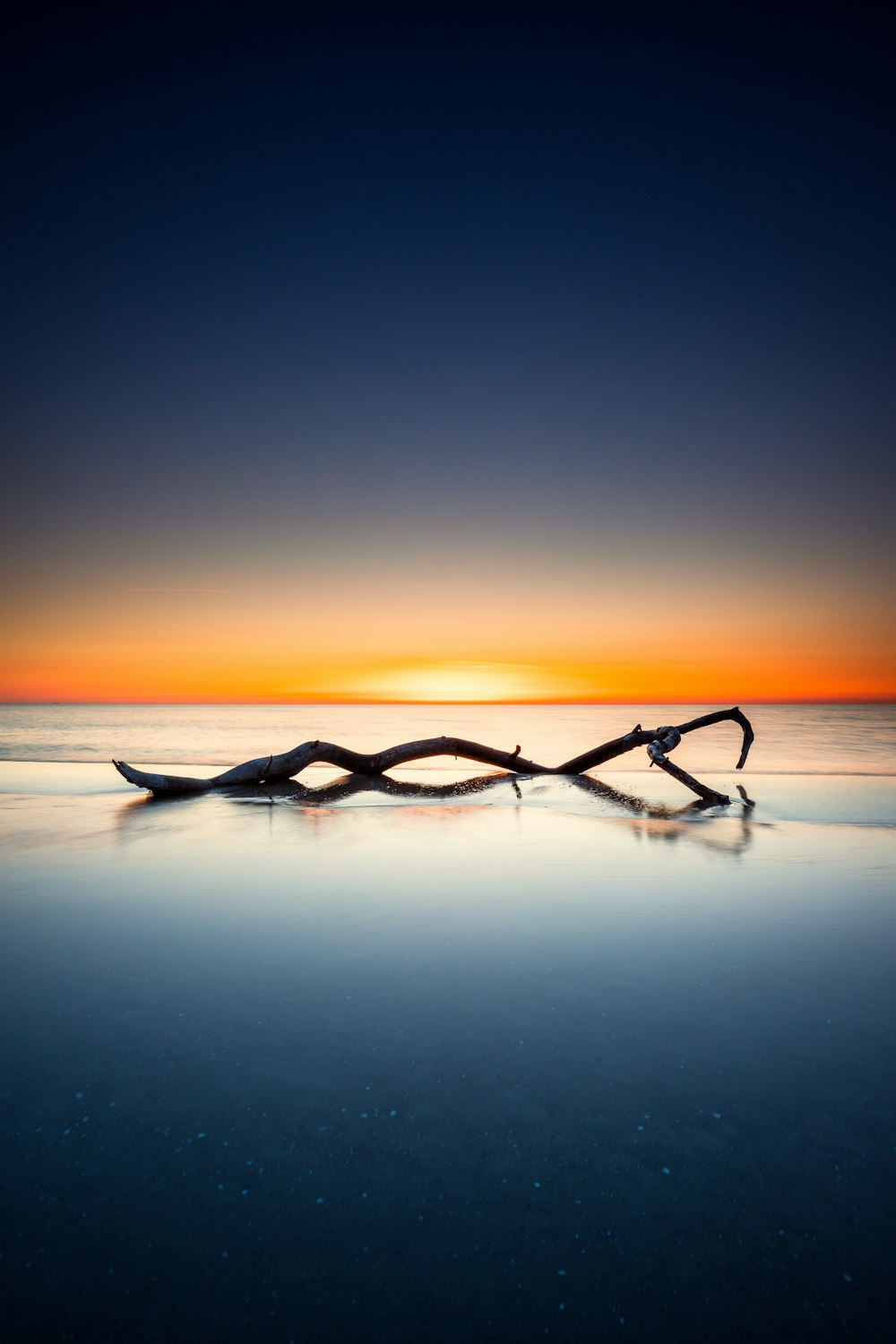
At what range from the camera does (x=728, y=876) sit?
655cm

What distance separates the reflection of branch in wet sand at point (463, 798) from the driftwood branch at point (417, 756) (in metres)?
0.28

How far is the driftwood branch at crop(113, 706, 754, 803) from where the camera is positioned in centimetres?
1205

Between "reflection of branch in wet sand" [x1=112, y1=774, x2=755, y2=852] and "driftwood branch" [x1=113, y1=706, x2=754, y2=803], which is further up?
"driftwood branch" [x1=113, y1=706, x2=754, y2=803]

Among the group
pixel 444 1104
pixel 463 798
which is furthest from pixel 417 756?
pixel 444 1104

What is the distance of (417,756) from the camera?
14.9 meters

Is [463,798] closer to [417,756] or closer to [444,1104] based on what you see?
[417,756]

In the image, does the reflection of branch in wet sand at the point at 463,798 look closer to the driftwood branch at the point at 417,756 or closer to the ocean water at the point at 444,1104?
the driftwood branch at the point at 417,756

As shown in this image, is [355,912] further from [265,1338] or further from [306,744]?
[306,744]

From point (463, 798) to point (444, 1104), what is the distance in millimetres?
9770

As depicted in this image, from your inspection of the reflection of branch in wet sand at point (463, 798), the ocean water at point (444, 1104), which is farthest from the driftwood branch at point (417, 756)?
the ocean water at point (444, 1104)

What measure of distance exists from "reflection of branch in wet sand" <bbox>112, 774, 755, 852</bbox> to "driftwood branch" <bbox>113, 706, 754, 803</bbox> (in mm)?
278

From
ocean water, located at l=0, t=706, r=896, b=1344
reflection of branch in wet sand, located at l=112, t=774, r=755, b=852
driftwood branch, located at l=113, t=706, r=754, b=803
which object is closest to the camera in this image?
ocean water, located at l=0, t=706, r=896, b=1344

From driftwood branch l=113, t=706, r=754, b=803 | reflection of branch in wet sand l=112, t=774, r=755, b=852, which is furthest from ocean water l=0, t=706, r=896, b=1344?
driftwood branch l=113, t=706, r=754, b=803

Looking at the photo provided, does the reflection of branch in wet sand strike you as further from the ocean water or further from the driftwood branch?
the ocean water
